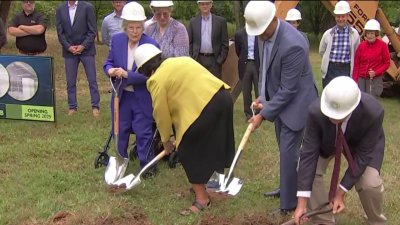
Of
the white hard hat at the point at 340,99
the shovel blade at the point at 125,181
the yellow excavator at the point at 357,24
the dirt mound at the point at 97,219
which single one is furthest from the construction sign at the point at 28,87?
the white hard hat at the point at 340,99

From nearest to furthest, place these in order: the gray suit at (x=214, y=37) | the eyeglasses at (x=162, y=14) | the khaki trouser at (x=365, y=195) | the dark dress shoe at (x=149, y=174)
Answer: the khaki trouser at (x=365, y=195) → the dark dress shoe at (x=149, y=174) → the eyeglasses at (x=162, y=14) → the gray suit at (x=214, y=37)

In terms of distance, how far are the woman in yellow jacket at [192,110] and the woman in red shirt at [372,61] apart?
16.1 ft

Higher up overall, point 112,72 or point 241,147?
point 112,72

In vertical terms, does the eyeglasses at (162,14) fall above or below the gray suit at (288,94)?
above

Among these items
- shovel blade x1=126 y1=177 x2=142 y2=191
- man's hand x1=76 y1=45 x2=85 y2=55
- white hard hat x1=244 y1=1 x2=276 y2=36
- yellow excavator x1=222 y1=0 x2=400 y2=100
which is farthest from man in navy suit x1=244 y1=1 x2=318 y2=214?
yellow excavator x1=222 y1=0 x2=400 y2=100

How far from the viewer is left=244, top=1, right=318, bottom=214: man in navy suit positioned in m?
4.59

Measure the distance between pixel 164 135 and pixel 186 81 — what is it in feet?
1.66

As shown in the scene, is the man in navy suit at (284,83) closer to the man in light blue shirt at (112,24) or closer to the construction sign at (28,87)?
the man in light blue shirt at (112,24)

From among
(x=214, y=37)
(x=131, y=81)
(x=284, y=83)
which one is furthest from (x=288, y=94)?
(x=214, y=37)

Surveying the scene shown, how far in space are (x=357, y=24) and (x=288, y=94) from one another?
7.03m

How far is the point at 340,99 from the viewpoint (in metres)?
3.84

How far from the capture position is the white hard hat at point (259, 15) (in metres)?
4.51

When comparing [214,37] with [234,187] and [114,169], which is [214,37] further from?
[234,187]

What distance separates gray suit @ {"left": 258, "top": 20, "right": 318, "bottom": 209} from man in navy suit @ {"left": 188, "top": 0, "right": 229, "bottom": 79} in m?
3.71
